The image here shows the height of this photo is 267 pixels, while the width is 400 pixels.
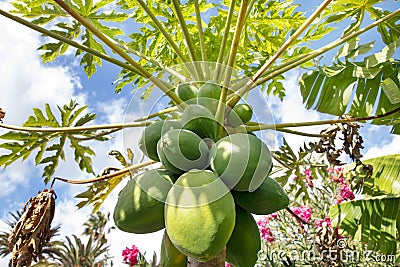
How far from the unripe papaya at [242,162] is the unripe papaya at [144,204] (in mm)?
180

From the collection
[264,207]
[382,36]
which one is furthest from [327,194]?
[264,207]

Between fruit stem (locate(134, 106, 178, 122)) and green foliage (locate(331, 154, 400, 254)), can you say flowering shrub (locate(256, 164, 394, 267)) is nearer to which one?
green foliage (locate(331, 154, 400, 254))

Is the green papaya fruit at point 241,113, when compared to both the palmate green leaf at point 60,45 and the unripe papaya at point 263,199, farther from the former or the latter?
the palmate green leaf at point 60,45

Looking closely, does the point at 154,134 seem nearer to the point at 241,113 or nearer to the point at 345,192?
the point at 241,113

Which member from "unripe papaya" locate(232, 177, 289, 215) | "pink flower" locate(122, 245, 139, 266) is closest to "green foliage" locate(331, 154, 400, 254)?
"unripe papaya" locate(232, 177, 289, 215)

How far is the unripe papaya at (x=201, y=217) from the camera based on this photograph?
97 centimetres

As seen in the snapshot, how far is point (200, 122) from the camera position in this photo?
4.22 ft

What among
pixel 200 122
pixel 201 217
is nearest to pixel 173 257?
pixel 201 217

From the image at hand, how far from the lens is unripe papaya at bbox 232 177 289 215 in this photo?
4.01ft

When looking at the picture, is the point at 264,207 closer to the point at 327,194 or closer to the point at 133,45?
the point at 133,45

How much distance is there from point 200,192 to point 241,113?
57 centimetres

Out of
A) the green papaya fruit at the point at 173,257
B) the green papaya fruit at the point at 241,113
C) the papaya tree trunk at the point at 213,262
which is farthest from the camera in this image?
the green papaya fruit at the point at 241,113

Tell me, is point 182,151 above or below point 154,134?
below

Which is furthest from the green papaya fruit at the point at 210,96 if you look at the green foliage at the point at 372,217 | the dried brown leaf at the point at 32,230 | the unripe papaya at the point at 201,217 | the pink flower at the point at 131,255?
the pink flower at the point at 131,255
